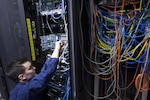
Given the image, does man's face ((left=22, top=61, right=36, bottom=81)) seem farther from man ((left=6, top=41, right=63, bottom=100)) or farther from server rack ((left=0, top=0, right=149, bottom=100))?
server rack ((left=0, top=0, right=149, bottom=100))

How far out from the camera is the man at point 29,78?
1.10 m

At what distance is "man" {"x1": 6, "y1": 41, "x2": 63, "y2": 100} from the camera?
110 cm

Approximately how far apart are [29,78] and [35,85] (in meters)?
0.15

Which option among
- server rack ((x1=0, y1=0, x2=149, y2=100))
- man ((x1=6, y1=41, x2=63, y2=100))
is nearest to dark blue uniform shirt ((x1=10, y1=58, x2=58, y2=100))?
man ((x1=6, y1=41, x2=63, y2=100))

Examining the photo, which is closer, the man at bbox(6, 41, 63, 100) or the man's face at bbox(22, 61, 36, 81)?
the man at bbox(6, 41, 63, 100)

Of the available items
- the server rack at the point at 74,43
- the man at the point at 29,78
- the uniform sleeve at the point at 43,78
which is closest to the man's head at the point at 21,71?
the man at the point at 29,78

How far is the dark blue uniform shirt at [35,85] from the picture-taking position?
1.09 meters

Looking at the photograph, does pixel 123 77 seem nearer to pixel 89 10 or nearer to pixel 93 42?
pixel 93 42

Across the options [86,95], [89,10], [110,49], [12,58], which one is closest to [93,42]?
[110,49]

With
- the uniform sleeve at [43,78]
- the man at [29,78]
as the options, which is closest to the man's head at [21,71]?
the man at [29,78]

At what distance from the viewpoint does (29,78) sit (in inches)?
48.2

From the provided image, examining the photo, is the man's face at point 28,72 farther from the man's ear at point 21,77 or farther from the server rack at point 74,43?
the server rack at point 74,43

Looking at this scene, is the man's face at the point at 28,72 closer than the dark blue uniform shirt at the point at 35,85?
No

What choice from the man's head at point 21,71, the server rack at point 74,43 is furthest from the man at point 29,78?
the server rack at point 74,43
